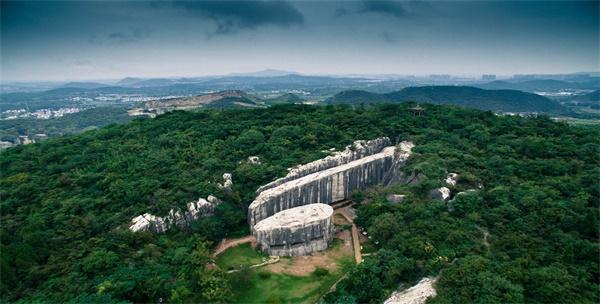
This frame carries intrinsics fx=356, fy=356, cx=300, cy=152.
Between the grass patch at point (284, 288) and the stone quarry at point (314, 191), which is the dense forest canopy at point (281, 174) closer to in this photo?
the stone quarry at point (314, 191)

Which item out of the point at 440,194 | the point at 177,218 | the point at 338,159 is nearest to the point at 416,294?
the point at 440,194

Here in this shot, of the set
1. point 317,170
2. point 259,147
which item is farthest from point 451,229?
point 259,147

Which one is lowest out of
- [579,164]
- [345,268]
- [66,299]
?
[345,268]

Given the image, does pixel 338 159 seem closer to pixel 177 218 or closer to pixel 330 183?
pixel 330 183

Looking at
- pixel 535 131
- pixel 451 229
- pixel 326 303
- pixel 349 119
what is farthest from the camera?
pixel 349 119

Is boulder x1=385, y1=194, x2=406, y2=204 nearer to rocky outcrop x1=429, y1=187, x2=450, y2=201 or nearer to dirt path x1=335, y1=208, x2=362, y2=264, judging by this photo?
rocky outcrop x1=429, y1=187, x2=450, y2=201

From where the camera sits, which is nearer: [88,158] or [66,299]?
[66,299]

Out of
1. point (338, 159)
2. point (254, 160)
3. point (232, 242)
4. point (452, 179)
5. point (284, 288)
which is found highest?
point (254, 160)

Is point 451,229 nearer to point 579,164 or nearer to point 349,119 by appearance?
point 579,164
